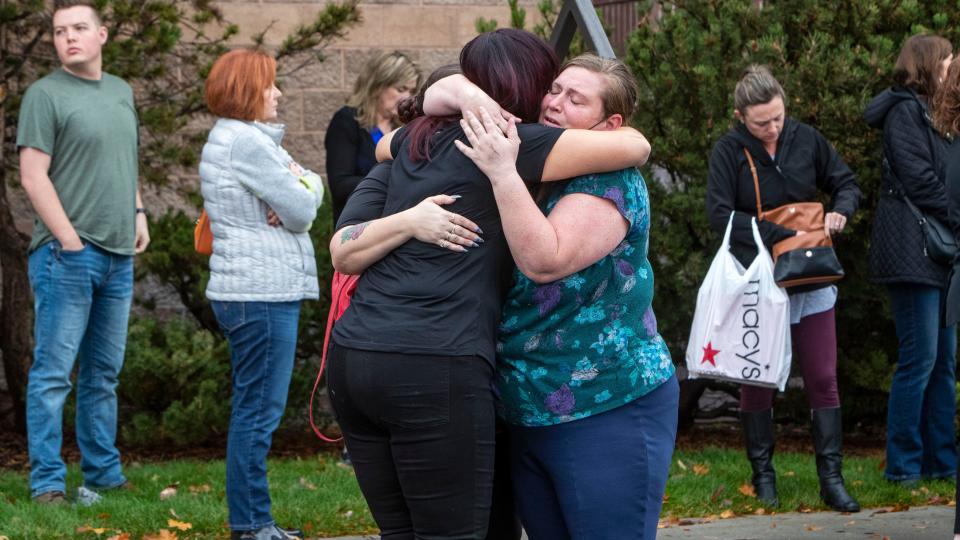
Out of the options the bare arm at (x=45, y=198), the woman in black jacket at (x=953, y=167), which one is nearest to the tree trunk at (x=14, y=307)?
the bare arm at (x=45, y=198)

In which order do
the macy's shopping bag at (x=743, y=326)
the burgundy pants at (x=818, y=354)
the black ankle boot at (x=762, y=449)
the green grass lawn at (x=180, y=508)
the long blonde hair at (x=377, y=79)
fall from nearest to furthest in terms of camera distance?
the green grass lawn at (x=180, y=508) < the macy's shopping bag at (x=743, y=326) < the burgundy pants at (x=818, y=354) < the black ankle boot at (x=762, y=449) < the long blonde hair at (x=377, y=79)

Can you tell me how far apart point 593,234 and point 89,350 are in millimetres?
3668

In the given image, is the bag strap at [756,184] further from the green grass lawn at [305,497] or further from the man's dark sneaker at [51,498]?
the man's dark sneaker at [51,498]

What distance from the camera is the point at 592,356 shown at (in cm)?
306

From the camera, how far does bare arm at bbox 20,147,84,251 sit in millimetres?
5617

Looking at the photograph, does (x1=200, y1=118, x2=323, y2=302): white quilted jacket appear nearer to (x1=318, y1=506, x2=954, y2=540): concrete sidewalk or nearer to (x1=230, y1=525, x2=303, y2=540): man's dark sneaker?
(x1=230, y1=525, x2=303, y2=540): man's dark sneaker

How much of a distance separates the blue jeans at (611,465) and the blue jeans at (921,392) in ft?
10.5

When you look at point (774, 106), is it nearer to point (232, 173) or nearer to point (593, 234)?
point (232, 173)

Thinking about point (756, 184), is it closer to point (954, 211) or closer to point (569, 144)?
point (954, 211)

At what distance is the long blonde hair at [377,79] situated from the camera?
20.5ft

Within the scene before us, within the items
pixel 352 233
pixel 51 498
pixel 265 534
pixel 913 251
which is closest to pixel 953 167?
pixel 913 251

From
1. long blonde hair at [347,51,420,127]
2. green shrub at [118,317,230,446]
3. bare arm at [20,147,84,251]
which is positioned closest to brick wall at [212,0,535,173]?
green shrub at [118,317,230,446]

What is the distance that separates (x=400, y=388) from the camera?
2887mm

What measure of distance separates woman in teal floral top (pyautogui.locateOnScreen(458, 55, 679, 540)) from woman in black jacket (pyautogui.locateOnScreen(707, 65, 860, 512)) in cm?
268
